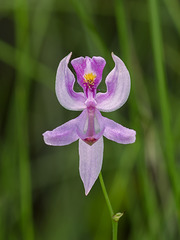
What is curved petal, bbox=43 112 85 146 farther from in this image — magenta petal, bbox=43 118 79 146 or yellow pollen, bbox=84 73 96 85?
yellow pollen, bbox=84 73 96 85

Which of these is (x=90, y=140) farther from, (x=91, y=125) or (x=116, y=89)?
(x=116, y=89)

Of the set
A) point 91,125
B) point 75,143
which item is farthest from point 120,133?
point 75,143

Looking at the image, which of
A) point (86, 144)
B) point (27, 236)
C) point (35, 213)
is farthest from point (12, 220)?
point (86, 144)

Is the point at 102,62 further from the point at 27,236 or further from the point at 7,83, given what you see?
the point at 7,83

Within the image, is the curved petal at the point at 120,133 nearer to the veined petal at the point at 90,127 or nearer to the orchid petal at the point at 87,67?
the veined petal at the point at 90,127

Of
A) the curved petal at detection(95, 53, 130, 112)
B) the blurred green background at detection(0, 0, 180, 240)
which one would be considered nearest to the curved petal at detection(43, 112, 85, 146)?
the curved petal at detection(95, 53, 130, 112)
